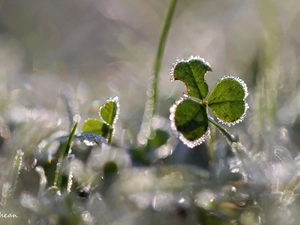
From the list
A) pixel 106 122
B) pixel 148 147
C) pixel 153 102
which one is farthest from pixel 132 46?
pixel 106 122

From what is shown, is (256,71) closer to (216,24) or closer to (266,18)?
(266,18)

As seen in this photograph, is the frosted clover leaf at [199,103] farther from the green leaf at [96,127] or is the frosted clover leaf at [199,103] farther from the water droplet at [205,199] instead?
the green leaf at [96,127]

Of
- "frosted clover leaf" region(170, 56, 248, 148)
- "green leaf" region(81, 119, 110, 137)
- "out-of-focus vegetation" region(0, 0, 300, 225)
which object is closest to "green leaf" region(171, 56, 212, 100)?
"frosted clover leaf" region(170, 56, 248, 148)

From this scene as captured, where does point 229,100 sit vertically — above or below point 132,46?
below

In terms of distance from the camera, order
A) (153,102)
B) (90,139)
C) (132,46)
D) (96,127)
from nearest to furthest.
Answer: (90,139)
(96,127)
(153,102)
(132,46)

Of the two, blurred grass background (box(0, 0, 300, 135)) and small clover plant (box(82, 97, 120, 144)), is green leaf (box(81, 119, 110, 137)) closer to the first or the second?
small clover plant (box(82, 97, 120, 144))

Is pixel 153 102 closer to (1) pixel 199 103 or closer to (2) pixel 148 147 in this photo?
(2) pixel 148 147
